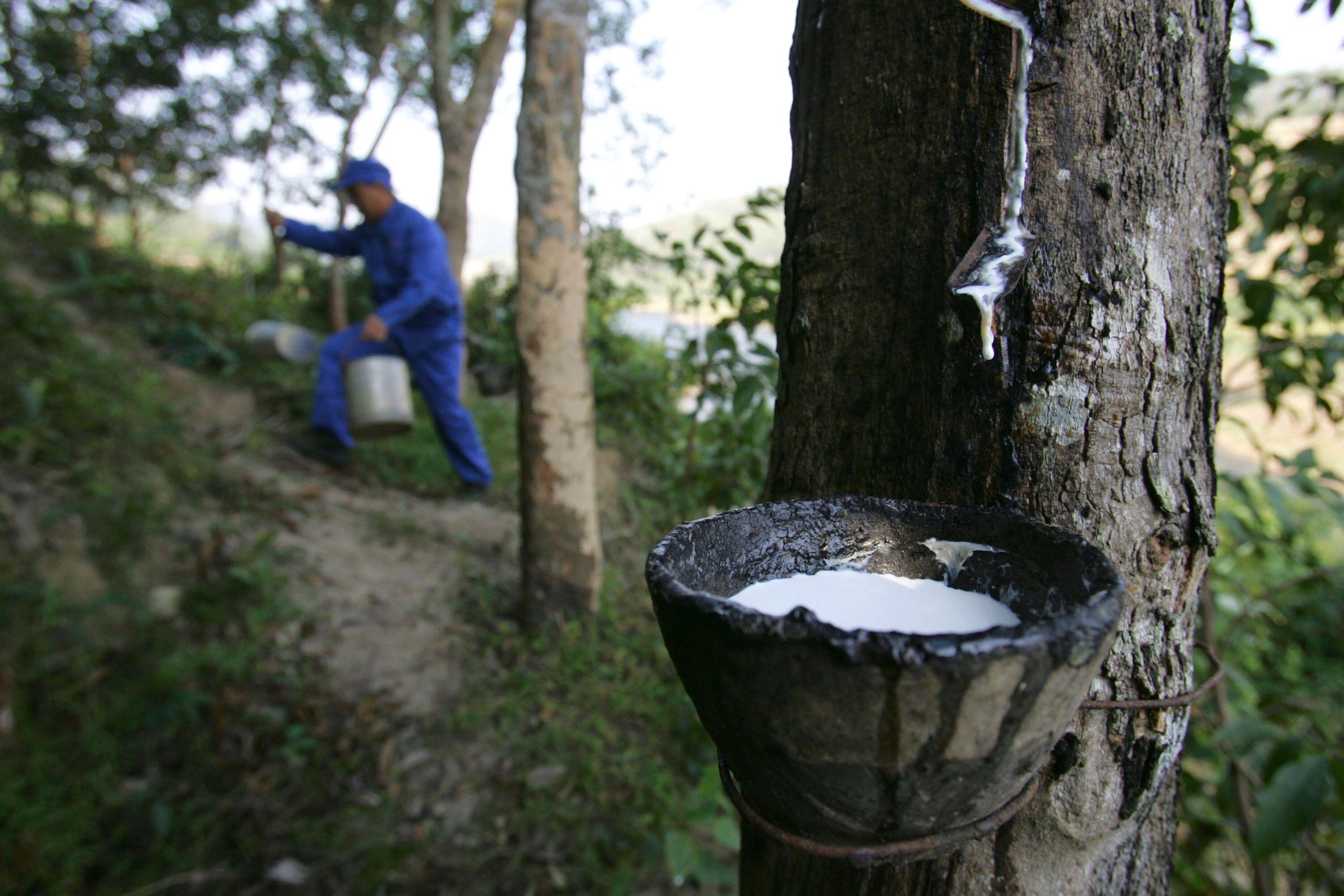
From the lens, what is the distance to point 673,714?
2.98m

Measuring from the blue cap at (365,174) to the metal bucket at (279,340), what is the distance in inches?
37.9

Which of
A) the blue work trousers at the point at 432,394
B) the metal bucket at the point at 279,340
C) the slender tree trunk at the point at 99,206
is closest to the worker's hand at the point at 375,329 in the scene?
the blue work trousers at the point at 432,394

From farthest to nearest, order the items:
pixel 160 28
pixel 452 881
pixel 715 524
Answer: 1. pixel 160 28
2. pixel 452 881
3. pixel 715 524

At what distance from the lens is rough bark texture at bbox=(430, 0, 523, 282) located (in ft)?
18.6

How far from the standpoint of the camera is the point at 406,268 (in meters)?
4.45

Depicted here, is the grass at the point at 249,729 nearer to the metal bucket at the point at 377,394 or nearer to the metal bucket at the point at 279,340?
the metal bucket at the point at 377,394

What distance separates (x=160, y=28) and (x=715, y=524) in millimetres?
9355

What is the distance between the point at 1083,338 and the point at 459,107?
609 cm

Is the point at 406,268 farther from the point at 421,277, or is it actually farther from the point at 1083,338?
the point at 1083,338

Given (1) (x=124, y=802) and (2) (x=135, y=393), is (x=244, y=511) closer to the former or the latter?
(2) (x=135, y=393)

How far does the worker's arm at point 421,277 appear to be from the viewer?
420cm

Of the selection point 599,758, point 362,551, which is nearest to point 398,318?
point 362,551

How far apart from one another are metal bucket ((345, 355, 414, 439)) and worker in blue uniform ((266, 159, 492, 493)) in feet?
0.89

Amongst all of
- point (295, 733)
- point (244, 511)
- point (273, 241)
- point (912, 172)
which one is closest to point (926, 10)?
point (912, 172)
